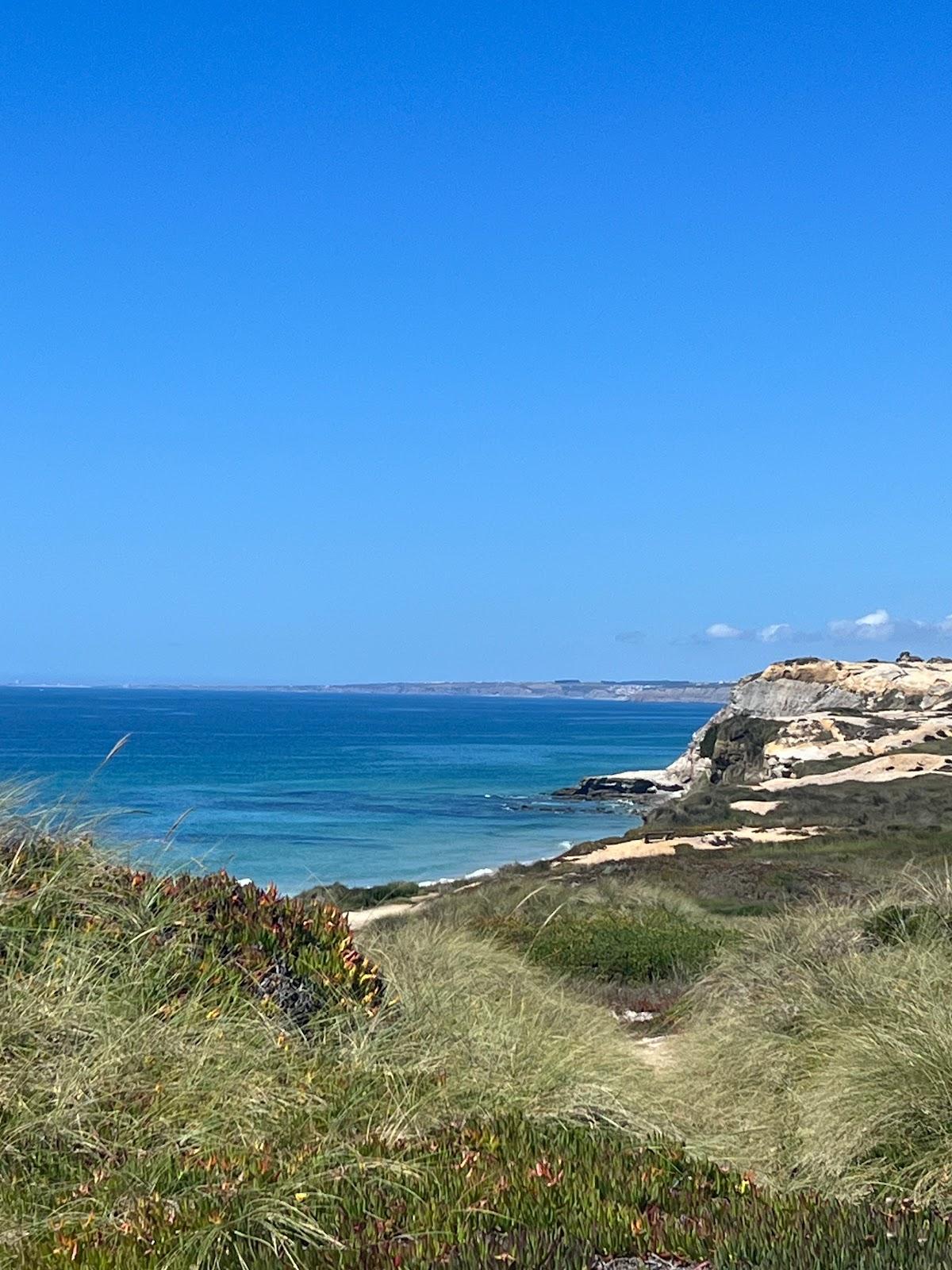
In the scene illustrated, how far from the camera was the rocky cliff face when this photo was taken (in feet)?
171

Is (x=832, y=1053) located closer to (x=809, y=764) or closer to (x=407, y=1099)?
(x=407, y=1099)

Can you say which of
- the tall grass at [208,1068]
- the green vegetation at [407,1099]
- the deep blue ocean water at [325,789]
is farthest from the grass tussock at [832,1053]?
the deep blue ocean water at [325,789]

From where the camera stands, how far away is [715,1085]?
26.4 ft

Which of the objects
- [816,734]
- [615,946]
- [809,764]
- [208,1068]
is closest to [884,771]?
[809,764]

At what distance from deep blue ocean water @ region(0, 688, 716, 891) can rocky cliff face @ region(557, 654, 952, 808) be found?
22.6 ft

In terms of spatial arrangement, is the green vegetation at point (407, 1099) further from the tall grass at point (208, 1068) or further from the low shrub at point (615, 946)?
the low shrub at point (615, 946)

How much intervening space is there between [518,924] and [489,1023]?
24.6 ft

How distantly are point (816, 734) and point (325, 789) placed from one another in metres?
26.6

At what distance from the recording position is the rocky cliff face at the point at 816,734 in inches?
2047

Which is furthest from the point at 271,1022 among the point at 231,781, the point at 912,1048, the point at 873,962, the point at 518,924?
the point at 231,781

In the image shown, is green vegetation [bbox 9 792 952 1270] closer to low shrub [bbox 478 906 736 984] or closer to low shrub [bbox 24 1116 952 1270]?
low shrub [bbox 24 1116 952 1270]

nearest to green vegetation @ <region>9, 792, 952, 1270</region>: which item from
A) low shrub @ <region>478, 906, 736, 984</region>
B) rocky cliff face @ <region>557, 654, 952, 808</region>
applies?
low shrub @ <region>478, 906, 736, 984</region>

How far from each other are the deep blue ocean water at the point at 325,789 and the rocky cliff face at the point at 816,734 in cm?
690

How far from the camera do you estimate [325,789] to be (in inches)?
2793
